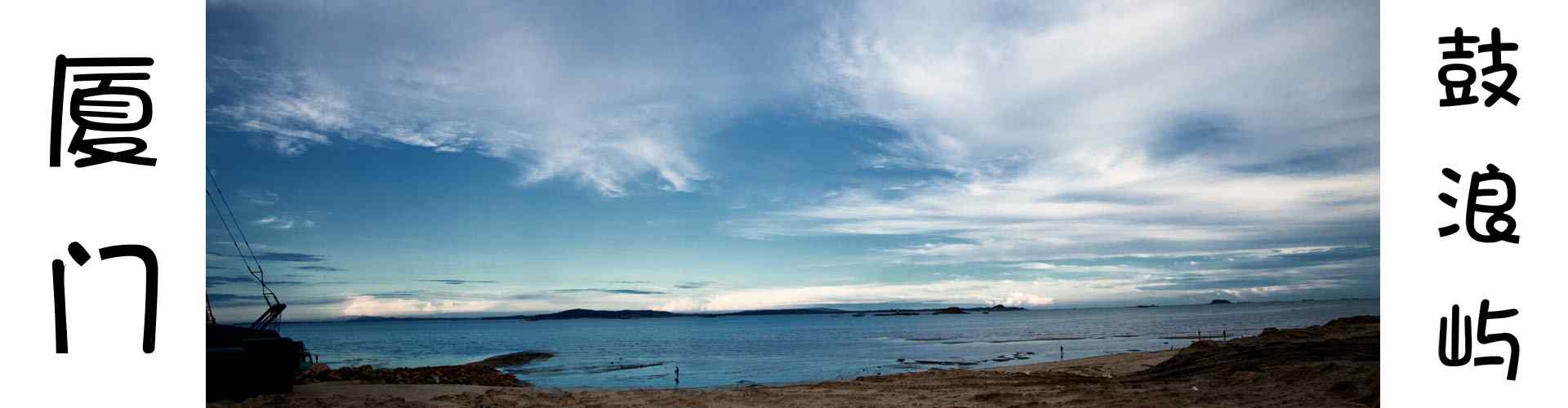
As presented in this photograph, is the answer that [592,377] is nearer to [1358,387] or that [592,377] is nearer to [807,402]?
[807,402]

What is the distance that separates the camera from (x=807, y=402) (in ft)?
42.8

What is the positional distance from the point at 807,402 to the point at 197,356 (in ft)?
32.6

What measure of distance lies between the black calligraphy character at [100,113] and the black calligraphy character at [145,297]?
1.47ft

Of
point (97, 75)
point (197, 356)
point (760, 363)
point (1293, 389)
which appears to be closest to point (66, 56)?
point (97, 75)

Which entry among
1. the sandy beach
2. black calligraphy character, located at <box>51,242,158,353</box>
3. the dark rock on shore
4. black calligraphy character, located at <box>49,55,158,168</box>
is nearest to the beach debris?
the sandy beach
